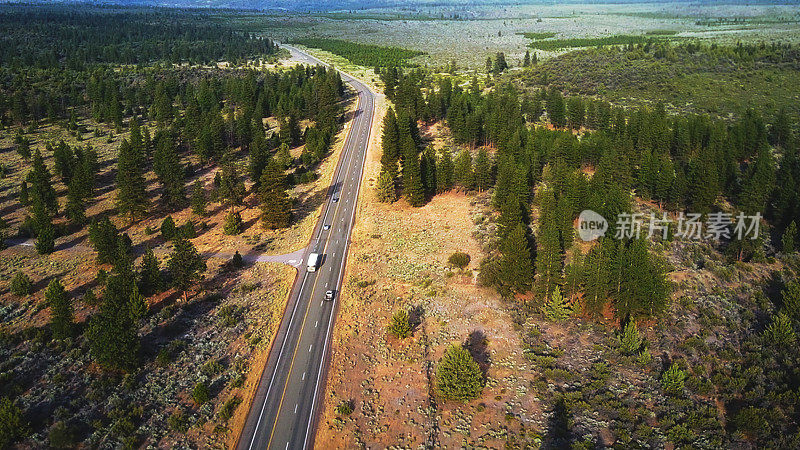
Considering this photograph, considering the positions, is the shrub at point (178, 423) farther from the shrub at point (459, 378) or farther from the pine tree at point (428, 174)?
the pine tree at point (428, 174)

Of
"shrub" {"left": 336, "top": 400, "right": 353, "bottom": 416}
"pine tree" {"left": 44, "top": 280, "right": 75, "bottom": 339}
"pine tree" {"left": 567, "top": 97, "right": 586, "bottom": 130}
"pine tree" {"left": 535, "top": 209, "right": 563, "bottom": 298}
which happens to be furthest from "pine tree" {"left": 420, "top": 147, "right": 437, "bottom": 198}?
"pine tree" {"left": 44, "top": 280, "right": 75, "bottom": 339}

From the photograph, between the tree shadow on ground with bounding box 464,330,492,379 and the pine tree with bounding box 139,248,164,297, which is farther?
the pine tree with bounding box 139,248,164,297

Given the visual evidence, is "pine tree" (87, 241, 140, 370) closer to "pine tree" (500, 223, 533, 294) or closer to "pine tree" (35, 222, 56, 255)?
"pine tree" (35, 222, 56, 255)

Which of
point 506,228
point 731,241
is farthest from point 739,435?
point 731,241

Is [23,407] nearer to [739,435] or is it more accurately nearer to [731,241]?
[739,435]

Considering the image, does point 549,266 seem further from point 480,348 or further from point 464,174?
point 464,174

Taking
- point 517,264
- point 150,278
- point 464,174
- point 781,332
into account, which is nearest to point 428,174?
point 464,174
